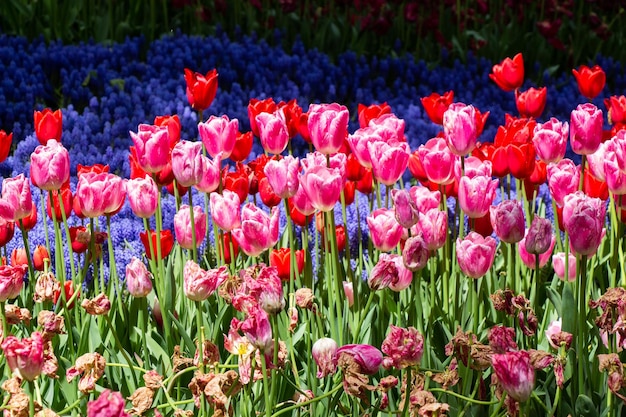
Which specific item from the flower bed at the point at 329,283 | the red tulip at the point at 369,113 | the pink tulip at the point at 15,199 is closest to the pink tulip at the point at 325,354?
the flower bed at the point at 329,283

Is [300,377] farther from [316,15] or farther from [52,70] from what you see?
[316,15]

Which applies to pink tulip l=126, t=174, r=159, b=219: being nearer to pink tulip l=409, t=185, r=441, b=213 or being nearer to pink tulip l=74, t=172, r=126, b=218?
pink tulip l=74, t=172, r=126, b=218

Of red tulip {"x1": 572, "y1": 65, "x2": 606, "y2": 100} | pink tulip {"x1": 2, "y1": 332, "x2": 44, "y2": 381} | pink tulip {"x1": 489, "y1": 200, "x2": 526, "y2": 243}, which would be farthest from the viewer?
red tulip {"x1": 572, "y1": 65, "x2": 606, "y2": 100}

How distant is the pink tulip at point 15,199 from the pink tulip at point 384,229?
0.69 meters

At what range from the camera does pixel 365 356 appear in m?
1.53

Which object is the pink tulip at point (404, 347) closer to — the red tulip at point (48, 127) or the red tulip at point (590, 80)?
the red tulip at point (48, 127)

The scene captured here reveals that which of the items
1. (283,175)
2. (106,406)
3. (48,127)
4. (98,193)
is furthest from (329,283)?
(106,406)

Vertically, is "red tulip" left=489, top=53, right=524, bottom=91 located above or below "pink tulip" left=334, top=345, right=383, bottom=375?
above

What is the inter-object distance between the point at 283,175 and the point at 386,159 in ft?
0.71

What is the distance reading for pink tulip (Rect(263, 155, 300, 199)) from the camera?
6.41ft

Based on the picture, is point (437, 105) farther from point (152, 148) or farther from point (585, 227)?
point (585, 227)

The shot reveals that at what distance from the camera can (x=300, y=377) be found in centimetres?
207

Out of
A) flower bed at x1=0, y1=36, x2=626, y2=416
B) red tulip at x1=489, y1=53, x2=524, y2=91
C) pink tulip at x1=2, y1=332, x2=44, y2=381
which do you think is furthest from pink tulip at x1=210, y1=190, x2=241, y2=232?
red tulip at x1=489, y1=53, x2=524, y2=91

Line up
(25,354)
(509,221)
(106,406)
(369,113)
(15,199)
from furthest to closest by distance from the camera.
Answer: (369,113) < (15,199) < (509,221) < (25,354) < (106,406)
